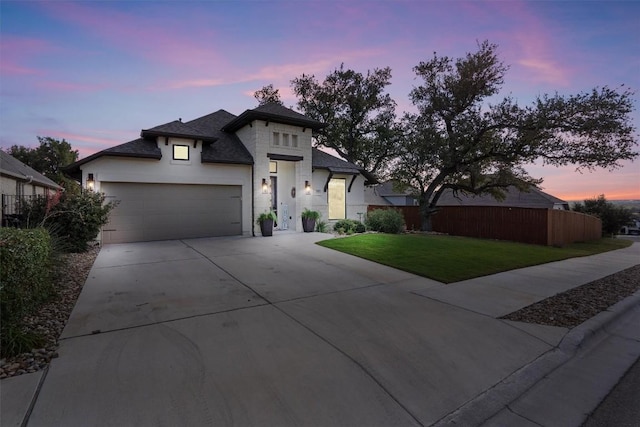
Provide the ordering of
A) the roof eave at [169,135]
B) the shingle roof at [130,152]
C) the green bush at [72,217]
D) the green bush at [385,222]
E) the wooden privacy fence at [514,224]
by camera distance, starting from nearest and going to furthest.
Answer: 1. the green bush at [72,217]
2. the shingle roof at [130,152]
3. the roof eave at [169,135]
4. the wooden privacy fence at [514,224]
5. the green bush at [385,222]

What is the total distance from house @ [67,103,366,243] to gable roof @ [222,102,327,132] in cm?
5

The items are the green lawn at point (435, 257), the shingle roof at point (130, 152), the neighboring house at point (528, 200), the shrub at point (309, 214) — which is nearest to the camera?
the green lawn at point (435, 257)

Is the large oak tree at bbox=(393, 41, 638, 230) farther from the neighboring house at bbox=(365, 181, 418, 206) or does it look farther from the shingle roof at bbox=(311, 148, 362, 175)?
the neighboring house at bbox=(365, 181, 418, 206)

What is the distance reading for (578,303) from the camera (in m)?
5.25

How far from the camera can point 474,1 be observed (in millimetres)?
8648

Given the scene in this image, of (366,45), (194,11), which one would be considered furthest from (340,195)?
(194,11)

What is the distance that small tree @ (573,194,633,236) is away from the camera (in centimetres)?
2666

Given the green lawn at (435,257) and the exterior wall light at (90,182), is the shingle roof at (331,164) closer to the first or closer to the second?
the green lawn at (435,257)

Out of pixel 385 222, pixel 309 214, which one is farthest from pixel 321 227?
pixel 385 222

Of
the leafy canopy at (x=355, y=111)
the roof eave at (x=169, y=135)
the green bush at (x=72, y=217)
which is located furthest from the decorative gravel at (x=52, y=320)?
the leafy canopy at (x=355, y=111)

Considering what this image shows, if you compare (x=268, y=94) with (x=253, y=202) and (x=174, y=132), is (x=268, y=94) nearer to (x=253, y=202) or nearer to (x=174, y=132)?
(x=253, y=202)

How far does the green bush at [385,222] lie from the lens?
49.2 ft

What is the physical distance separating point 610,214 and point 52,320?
37194mm

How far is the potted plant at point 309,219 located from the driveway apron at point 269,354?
7974mm
